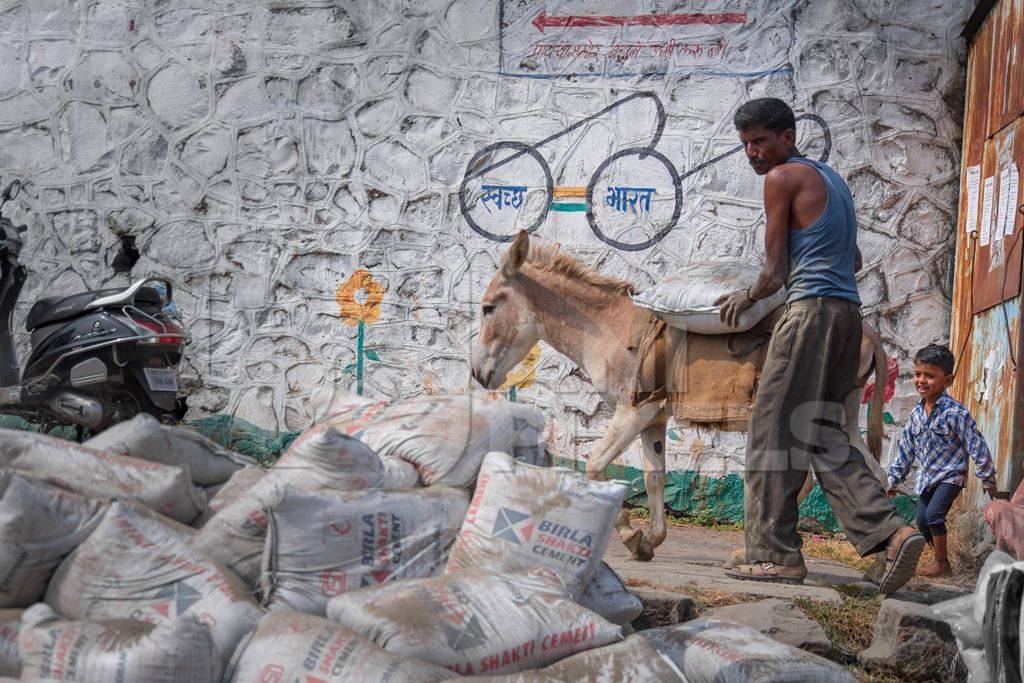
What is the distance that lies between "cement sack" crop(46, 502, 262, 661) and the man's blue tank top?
2814mm

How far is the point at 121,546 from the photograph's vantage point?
3.28 metres

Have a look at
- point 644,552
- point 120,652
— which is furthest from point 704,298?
point 120,652

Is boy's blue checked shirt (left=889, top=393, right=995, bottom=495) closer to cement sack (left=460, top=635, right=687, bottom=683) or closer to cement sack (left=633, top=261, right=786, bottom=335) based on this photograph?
cement sack (left=633, top=261, right=786, bottom=335)

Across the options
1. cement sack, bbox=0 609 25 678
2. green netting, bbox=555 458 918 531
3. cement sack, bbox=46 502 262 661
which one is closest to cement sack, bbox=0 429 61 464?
cement sack, bbox=46 502 262 661

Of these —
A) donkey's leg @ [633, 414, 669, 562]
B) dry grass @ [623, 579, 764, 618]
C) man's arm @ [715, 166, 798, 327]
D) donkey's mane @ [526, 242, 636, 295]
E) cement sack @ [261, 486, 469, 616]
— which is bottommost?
dry grass @ [623, 579, 764, 618]

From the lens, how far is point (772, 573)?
16.4ft

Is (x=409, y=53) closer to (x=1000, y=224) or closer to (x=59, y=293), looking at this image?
(x=59, y=293)

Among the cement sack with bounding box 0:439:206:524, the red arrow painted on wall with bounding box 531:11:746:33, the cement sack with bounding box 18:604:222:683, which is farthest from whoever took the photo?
the red arrow painted on wall with bounding box 531:11:746:33

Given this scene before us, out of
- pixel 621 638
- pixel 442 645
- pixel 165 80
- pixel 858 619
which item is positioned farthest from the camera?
pixel 165 80

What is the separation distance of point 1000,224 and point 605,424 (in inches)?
118

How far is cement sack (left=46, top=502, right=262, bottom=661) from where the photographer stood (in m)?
3.18

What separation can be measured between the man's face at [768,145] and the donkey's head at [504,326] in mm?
1836

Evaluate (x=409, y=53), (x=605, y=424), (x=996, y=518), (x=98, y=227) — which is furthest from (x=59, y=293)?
(x=996, y=518)

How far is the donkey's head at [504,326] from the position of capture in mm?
6664
